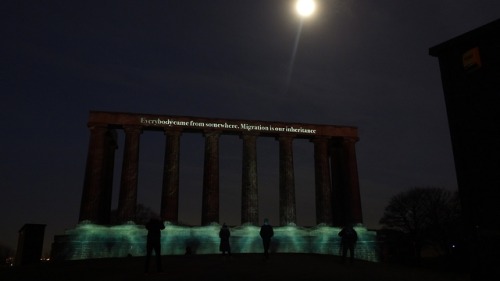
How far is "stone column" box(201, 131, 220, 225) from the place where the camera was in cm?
3881

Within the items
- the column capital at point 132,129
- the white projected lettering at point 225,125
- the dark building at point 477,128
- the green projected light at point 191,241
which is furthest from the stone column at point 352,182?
the dark building at point 477,128

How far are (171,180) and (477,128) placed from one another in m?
29.9

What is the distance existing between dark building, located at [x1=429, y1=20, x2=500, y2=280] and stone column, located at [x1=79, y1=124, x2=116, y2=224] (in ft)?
104

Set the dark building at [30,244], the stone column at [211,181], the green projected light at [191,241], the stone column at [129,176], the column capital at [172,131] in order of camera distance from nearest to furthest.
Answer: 1. the dark building at [30,244]
2. the green projected light at [191,241]
3. the stone column at [129,176]
4. the stone column at [211,181]
5. the column capital at [172,131]

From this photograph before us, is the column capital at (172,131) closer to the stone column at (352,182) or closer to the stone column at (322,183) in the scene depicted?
the stone column at (322,183)

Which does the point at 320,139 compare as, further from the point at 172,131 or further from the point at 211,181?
the point at 172,131

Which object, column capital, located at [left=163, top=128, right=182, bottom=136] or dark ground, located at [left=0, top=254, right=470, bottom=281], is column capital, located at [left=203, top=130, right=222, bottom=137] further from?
dark ground, located at [left=0, top=254, right=470, bottom=281]

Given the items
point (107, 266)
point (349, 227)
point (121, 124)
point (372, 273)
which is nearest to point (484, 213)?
point (372, 273)

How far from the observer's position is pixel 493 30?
13070mm

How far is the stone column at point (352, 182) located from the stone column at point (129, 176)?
2109 centimetres

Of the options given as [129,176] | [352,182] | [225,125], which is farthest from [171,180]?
[352,182]

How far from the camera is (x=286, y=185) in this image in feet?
136

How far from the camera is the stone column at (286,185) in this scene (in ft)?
133

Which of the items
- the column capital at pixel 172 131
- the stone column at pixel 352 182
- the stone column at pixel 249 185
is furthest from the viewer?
the stone column at pixel 352 182
